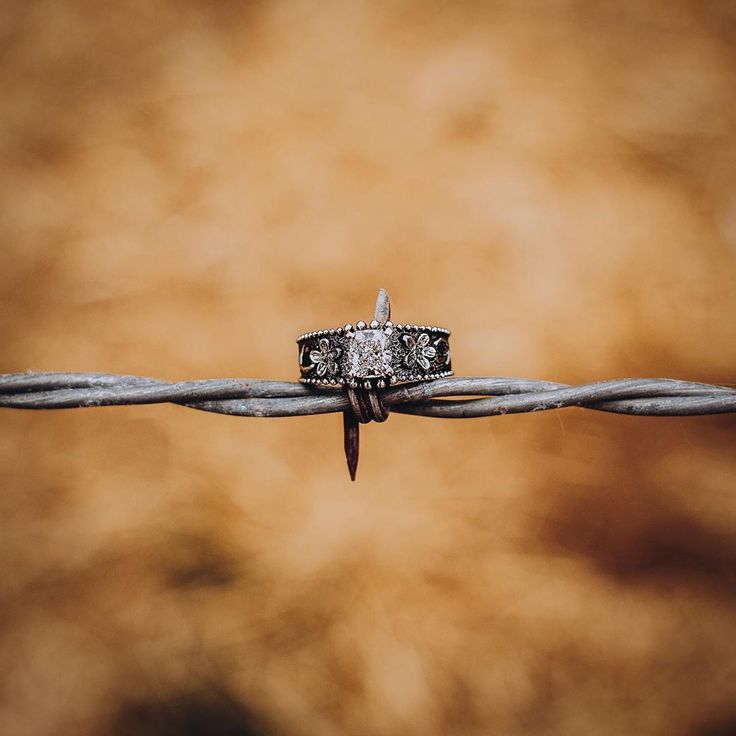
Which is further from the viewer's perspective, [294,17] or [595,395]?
[294,17]

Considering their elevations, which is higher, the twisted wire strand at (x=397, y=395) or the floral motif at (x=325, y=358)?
the floral motif at (x=325, y=358)

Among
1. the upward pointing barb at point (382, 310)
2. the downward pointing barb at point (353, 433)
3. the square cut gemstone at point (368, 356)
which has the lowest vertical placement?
the downward pointing barb at point (353, 433)

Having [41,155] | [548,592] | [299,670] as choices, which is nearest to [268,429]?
[299,670]

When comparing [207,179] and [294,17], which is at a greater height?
[294,17]

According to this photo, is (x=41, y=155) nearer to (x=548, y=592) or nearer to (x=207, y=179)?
(x=207, y=179)
